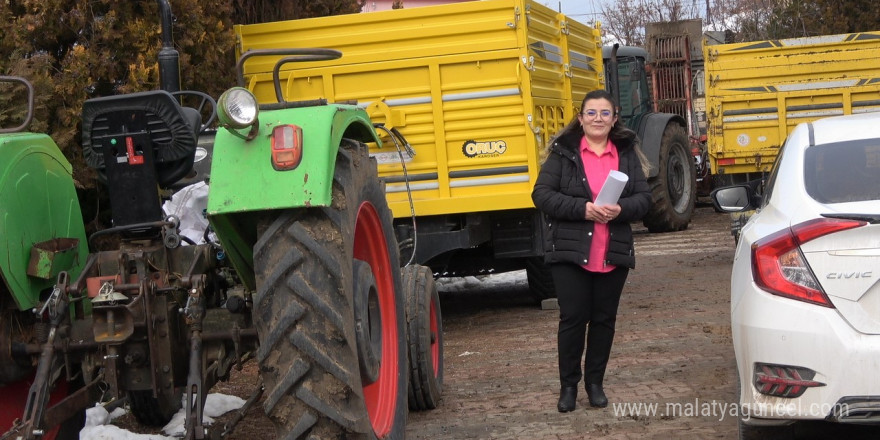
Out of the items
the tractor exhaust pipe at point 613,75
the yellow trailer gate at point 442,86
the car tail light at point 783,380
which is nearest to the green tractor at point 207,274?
the car tail light at point 783,380

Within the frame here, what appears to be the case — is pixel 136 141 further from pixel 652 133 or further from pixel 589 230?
pixel 652 133

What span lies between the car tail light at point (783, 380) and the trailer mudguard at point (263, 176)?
1742 millimetres

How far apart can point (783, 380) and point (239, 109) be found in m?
2.19

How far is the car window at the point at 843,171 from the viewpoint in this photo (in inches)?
176

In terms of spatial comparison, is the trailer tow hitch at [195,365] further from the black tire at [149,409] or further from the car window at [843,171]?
the car window at [843,171]

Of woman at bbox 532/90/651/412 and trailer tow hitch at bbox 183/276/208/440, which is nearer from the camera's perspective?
trailer tow hitch at bbox 183/276/208/440

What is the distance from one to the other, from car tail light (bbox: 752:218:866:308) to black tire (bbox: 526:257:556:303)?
209 inches

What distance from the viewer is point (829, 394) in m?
4.07

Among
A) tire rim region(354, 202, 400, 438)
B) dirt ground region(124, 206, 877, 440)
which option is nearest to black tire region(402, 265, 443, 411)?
dirt ground region(124, 206, 877, 440)

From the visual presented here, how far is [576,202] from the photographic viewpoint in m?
5.81

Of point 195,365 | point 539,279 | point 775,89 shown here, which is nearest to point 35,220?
point 195,365

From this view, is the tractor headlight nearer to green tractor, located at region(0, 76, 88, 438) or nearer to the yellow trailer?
green tractor, located at region(0, 76, 88, 438)

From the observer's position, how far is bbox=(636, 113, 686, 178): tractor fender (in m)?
15.1

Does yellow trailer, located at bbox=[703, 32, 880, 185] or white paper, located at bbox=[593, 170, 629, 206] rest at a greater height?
yellow trailer, located at bbox=[703, 32, 880, 185]
